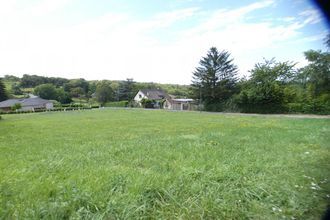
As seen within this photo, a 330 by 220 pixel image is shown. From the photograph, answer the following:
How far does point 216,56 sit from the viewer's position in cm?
3366

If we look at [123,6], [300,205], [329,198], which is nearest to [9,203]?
[300,205]

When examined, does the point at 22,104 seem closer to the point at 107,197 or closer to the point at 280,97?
the point at 280,97

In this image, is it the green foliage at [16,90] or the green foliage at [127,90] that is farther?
the green foliage at [16,90]

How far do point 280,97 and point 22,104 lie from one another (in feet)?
175

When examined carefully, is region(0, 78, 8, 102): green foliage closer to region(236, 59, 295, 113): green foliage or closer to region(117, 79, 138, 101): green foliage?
region(117, 79, 138, 101): green foliage

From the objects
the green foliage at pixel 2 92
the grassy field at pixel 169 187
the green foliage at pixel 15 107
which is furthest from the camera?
the green foliage at pixel 2 92

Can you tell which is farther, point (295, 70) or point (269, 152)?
point (295, 70)

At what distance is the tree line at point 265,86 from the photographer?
59.7 feet

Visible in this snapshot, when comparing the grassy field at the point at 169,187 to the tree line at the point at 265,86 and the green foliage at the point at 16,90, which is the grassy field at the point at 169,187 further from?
the green foliage at the point at 16,90

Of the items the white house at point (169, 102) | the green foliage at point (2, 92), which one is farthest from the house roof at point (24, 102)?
the white house at point (169, 102)

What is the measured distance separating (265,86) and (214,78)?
9.35m

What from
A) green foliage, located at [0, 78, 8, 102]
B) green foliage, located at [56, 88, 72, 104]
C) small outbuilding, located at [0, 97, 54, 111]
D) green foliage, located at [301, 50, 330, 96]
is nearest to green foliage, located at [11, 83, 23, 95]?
green foliage, located at [56, 88, 72, 104]

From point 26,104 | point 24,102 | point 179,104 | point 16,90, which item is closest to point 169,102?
point 179,104

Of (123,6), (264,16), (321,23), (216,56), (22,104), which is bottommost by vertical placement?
(22,104)
